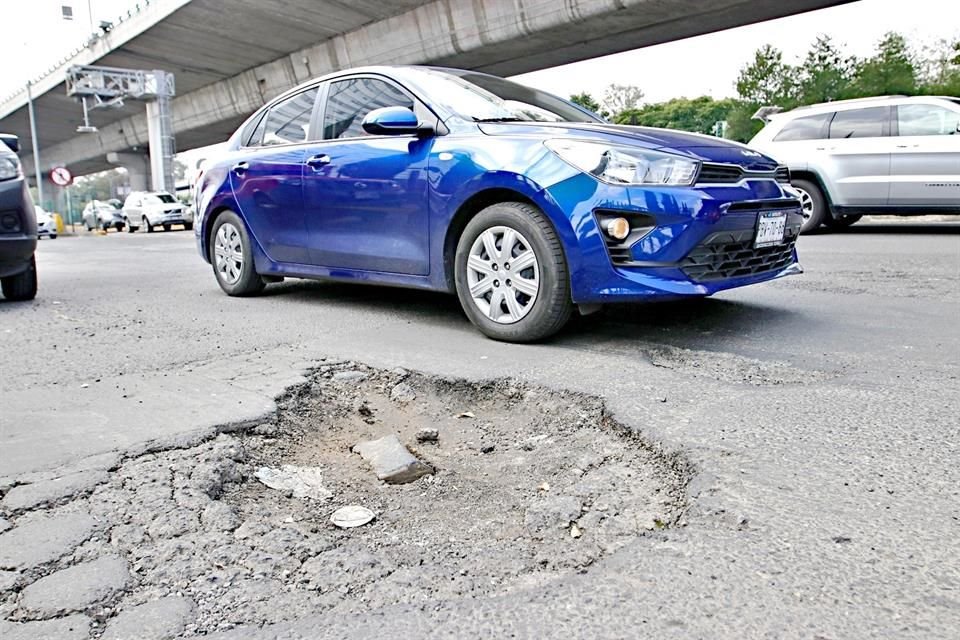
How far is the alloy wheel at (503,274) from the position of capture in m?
3.74

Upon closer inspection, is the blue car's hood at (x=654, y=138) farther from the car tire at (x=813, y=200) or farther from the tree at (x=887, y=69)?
the tree at (x=887, y=69)

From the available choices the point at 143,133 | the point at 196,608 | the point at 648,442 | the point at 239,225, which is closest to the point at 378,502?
the point at 196,608

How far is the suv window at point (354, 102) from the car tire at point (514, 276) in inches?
43.2

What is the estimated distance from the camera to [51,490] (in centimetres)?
210

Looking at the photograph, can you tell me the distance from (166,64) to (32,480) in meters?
33.1

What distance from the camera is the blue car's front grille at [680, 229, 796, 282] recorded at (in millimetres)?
3539

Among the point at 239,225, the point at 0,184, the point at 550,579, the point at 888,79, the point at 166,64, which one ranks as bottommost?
the point at 550,579

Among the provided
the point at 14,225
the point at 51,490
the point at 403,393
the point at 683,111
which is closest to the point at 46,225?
the point at 14,225

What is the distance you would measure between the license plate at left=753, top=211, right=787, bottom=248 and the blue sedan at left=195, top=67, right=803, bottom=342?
14 mm

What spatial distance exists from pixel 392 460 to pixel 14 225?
4.47 meters

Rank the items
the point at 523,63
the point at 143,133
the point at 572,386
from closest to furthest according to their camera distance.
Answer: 1. the point at 572,386
2. the point at 523,63
3. the point at 143,133

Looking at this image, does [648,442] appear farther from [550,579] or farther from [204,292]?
[204,292]

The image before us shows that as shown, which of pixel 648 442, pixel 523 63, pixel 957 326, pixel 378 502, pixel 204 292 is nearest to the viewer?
pixel 378 502

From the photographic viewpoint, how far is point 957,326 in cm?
395
